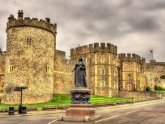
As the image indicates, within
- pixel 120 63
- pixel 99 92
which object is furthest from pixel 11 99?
pixel 120 63

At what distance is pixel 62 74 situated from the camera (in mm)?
53719

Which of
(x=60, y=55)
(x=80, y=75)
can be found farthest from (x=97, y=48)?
(x=80, y=75)

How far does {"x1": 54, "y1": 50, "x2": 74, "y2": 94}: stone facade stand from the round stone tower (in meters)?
5.55

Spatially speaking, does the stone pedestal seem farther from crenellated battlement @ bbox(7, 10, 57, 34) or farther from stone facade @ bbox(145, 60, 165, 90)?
stone facade @ bbox(145, 60, 165, 90)

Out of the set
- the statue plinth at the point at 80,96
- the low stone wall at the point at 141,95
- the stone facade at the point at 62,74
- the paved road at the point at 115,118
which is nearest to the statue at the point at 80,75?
the statue plinth at the point at 80,96

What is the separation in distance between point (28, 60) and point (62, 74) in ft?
34.7

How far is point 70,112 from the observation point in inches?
891

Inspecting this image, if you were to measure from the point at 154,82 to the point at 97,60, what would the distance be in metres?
28.3

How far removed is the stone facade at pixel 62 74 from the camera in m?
52.5

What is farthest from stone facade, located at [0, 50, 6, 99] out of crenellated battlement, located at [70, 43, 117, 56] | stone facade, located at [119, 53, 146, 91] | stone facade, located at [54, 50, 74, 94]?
stone facade, located at [119, 53, 146, 91]

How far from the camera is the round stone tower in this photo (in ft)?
144

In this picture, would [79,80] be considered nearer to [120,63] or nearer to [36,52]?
[36,52]

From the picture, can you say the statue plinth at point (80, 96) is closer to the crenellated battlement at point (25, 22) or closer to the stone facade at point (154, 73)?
the crenellated battlement at point (25, 22)

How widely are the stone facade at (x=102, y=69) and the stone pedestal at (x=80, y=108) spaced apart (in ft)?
116
